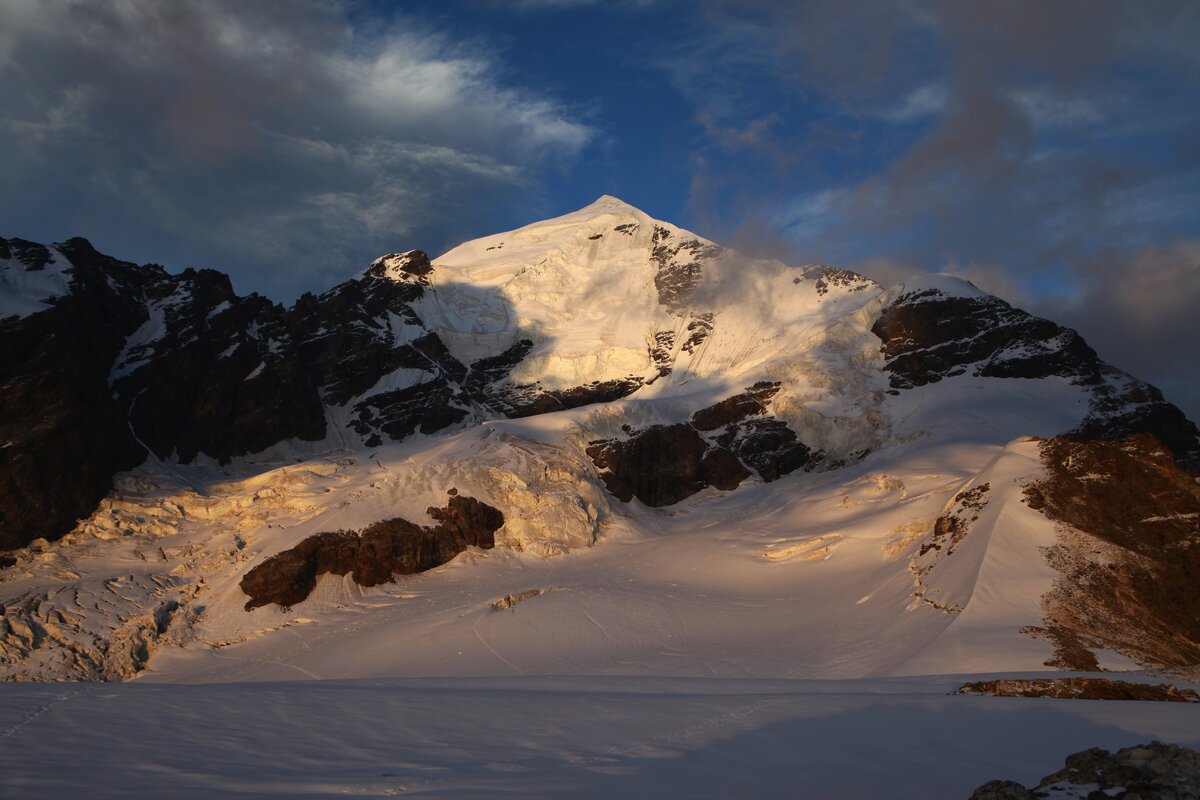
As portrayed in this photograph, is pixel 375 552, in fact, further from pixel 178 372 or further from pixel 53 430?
pixel 178 372

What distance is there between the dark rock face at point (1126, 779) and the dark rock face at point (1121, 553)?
24329 mm

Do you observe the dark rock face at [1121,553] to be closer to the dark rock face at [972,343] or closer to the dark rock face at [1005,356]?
the dark rock face at [1005,356]

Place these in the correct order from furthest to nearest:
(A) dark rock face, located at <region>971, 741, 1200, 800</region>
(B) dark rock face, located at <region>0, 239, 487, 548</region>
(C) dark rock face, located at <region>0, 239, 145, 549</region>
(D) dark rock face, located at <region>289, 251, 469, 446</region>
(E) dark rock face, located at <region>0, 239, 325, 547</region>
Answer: (D) dark rock face, located at <region>289, 251, 469, 446</region> → (B) dark rock face, located at <region>0, 239, 487, 548</region> → (E) dark rock face, located at <region>0, 239, 325, 547</region> → (C) dark rock face, located at <region>0, 239, 145, 549</region> → (A) dark rock face, located at <region>971, 741, 1200, 800</region>

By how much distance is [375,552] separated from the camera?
2477 inches

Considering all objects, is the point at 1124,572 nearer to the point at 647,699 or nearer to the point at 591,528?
the point at 647,699

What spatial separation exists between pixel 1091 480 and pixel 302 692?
3804cm

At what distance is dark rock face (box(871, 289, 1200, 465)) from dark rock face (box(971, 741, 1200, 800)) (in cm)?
7723

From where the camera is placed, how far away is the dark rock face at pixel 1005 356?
80438mm

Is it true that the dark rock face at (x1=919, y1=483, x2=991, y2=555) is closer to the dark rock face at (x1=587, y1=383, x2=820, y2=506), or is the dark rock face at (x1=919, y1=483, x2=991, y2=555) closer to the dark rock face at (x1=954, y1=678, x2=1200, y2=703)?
the dark rock face at (x1=954, y1=678, x2=1200, y2=703)

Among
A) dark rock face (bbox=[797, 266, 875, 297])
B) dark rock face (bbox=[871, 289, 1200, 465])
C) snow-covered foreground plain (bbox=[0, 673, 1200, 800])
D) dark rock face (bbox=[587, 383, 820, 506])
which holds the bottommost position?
snow-covered foreground plain (bbox=[0, 673, 1200, 800])

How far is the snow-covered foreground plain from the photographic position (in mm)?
12789

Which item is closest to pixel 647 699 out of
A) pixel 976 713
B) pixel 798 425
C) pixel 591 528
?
pixel 976 713

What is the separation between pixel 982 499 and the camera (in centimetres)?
4712

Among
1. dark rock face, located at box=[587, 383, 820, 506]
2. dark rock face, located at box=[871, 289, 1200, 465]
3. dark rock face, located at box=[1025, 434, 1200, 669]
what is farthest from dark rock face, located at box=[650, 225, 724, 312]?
dark rock face, located at box=[1025, 434, 1200, 669]
